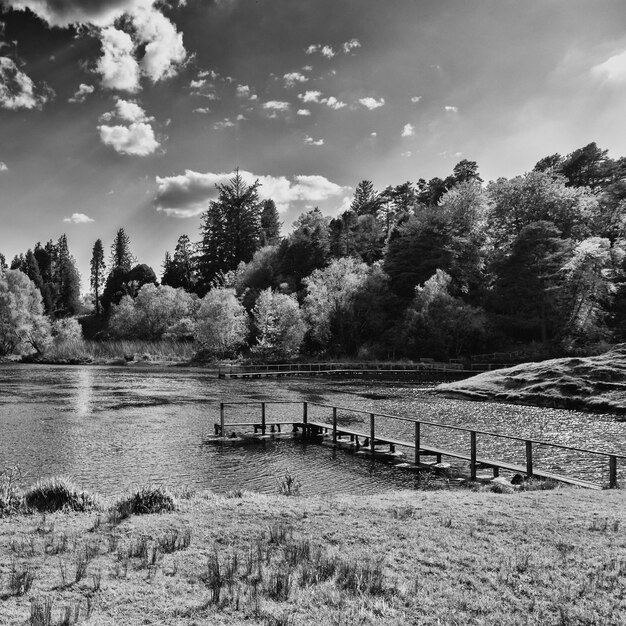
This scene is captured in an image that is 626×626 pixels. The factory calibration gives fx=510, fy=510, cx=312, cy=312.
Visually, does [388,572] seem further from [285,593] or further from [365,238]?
[365,238]

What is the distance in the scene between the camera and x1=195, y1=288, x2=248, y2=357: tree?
83.1 m

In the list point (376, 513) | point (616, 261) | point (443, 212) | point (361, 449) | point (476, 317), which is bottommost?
point (361, 449)

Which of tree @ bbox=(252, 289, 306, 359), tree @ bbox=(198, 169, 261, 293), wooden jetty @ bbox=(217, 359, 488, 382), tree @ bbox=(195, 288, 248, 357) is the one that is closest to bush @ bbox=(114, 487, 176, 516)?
wooden jetty @ bbox=(217, 359, 488, 382)

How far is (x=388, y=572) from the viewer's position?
291 inches

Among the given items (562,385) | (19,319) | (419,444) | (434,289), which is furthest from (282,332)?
(419,444)

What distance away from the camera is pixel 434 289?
73.8m

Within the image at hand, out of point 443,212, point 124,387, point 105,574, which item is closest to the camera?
point 105,574

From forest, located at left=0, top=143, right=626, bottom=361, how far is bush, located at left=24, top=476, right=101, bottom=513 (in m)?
59.0

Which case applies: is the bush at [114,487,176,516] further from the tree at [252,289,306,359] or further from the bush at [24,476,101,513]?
the tree at [252,289,306,359]

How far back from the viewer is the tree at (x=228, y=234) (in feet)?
428

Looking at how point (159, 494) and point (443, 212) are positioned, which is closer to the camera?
point (159, 494)

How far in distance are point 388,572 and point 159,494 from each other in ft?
20.2

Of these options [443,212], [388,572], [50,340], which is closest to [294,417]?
[388,572]

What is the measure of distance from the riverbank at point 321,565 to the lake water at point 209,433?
A: 6.37 metres
